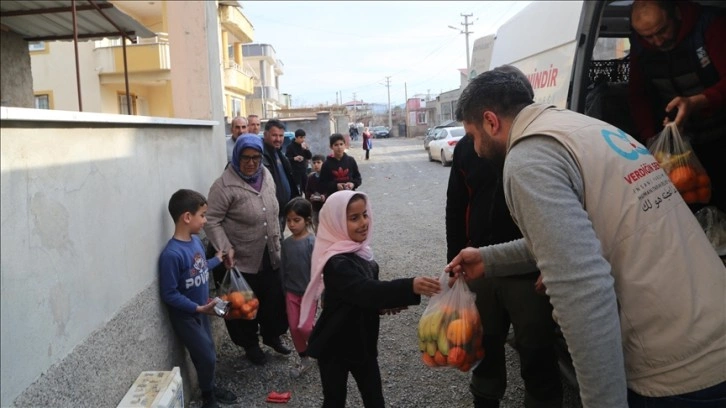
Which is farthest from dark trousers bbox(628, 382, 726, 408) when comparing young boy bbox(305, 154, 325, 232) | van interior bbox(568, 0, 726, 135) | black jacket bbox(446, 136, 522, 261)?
young boy bbox(305, 154, 325, 232)

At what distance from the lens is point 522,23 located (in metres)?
6.54

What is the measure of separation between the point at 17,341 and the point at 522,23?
19.7ft

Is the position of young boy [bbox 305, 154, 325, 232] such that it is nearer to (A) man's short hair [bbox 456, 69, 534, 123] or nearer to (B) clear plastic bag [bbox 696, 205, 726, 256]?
(B) clear plastic bag [bbox 696, 205, 726, 256]

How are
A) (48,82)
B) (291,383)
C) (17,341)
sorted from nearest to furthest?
1. (17,341)
2. (291,383)
3. (48,82)

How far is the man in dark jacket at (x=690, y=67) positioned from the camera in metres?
2.91

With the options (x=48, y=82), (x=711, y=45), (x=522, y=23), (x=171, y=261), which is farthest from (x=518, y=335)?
(x=48, y=82)

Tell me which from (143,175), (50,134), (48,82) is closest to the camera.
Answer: (50,134)

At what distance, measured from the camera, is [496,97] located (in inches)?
79.2

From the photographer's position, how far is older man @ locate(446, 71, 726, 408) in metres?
1.58

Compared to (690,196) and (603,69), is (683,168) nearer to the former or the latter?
(690,196)

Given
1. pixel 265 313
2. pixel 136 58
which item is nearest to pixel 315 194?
pixel 265 313

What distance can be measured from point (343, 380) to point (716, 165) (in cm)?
245

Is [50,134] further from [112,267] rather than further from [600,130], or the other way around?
[600,130]

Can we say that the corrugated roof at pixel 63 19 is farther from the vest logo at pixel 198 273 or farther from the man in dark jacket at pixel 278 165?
the vest logo at pixel 198 273
